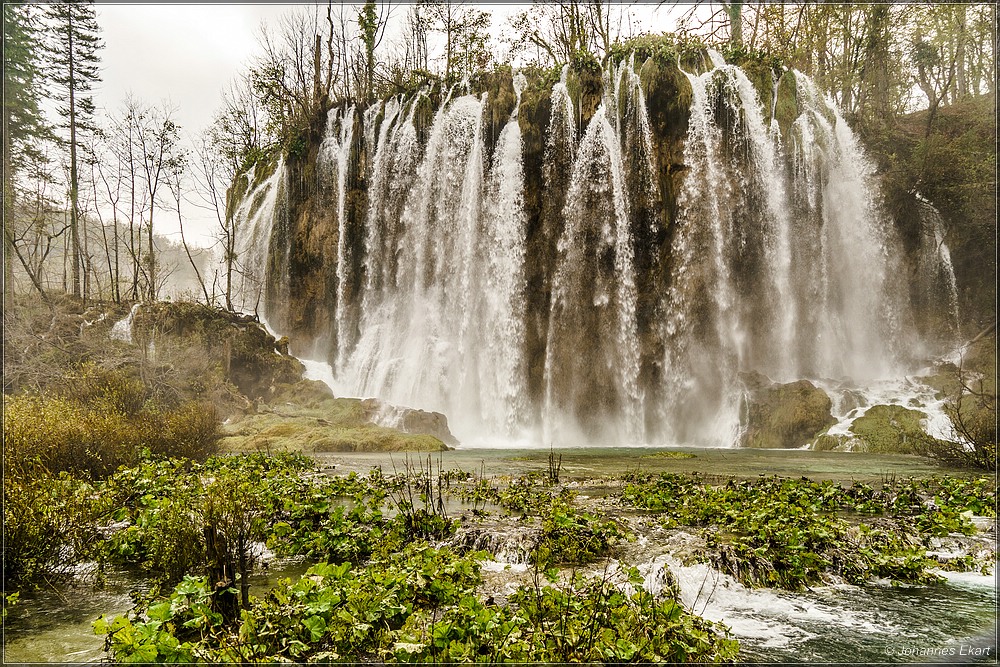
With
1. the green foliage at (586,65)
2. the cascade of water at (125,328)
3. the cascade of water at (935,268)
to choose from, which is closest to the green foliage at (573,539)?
the cascade of water at (935,268)

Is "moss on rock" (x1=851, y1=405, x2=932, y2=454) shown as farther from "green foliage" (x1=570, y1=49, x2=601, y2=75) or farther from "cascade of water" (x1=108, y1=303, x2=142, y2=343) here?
"cascade of water" (x1=108, y1=303, x2=142, y2=343)

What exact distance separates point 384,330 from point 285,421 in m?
8.87

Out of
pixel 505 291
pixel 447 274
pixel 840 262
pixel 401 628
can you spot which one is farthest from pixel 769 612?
pixel 447 274

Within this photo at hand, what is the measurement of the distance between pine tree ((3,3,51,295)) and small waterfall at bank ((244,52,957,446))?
13.8 metres

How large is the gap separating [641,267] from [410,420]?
1078 centimetres

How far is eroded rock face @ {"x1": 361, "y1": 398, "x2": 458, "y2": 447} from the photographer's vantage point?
20016 millimetres

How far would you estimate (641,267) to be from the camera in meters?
22.9

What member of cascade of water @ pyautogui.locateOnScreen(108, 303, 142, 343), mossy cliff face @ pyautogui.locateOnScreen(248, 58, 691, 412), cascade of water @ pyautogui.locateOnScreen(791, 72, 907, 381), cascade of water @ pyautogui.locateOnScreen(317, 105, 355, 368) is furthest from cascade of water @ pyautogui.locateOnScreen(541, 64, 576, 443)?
cascade of water @ pyautogui.locateOnScreen(108, 303, 142, 343)

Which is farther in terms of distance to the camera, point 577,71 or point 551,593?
point 577,71

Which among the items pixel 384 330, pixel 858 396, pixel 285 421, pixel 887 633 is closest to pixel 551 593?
pixel 887 633

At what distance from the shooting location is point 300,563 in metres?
5.89

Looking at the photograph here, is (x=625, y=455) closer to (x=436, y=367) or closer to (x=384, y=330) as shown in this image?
(x=436, y=367)

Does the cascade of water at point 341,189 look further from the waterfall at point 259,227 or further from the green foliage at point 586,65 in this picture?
the green foliage at point 586,65

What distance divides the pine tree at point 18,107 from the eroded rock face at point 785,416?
75.9ft
